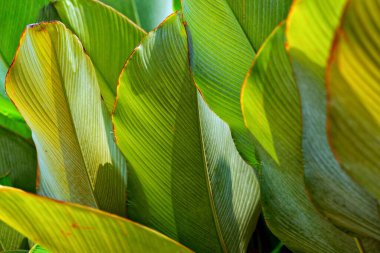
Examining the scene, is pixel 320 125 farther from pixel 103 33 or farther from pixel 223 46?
pixel 103 33

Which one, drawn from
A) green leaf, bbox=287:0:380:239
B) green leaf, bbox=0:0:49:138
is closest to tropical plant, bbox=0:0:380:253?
green leaf, bbox=287:0:380:239

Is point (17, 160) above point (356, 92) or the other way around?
the other way around

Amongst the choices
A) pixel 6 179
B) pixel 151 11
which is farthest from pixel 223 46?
pixel 6 179

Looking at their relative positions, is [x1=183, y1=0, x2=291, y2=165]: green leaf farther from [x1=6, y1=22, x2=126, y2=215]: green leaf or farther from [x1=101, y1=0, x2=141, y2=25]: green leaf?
[x1=101, y1=0, x2=141, y2=25]: green leaf

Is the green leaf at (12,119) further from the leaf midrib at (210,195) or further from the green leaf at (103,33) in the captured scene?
the leaf midrib at (210,195)

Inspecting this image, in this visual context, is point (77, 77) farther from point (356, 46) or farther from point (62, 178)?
point (356, 46)

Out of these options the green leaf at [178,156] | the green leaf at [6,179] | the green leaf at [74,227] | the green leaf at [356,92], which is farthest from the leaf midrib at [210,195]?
the green leaf at [6,179]

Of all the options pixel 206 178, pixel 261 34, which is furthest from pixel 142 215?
pixel 261 34
